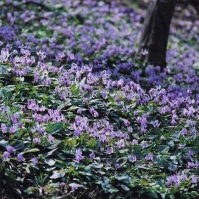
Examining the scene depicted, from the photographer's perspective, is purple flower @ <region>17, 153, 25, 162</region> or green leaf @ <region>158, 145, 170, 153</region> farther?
green leaf @ <region>158, 145, 170, 153</region>

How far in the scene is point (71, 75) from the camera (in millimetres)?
6199

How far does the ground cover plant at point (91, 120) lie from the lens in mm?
4586

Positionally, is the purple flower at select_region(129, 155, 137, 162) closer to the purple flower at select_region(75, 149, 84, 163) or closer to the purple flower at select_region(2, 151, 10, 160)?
the purple flower at select_region(75, 149, 84, 163)

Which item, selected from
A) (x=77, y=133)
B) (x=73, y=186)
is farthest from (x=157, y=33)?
(x=73, y=186)

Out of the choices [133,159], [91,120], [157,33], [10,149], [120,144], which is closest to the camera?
[10,149]

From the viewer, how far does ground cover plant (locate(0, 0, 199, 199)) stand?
459 cm

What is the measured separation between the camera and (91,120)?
5449mm

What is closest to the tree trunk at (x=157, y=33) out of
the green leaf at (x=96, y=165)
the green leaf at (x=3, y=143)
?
the green leaf at (x=96, y=165)

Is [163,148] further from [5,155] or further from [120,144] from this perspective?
[5,155]

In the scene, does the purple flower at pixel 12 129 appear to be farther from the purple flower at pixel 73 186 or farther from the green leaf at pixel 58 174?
the purple flower at pixel 73 186

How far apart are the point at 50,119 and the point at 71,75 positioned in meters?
1.17

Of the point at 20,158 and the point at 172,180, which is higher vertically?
the point at 20,158

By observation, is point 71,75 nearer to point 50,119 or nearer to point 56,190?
point 50,119

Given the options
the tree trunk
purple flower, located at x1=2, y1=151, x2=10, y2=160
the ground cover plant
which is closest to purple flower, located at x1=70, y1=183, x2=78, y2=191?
the ground cover plant
